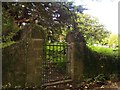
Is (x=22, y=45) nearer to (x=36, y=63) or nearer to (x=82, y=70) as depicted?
(x=36, y=63)

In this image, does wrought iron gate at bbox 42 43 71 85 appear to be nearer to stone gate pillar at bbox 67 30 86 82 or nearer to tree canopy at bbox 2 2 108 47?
stone gate pillar at bbox 67 30 86 82

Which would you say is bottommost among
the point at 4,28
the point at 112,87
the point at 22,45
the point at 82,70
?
the point at 112,87

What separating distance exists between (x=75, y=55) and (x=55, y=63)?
778 mm

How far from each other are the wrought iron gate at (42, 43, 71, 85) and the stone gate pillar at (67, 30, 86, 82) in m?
0.19

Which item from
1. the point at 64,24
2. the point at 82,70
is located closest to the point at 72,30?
the point at 64,24

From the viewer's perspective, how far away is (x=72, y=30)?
354 inches

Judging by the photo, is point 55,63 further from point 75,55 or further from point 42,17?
point 42,17

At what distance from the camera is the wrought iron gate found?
7827 mm

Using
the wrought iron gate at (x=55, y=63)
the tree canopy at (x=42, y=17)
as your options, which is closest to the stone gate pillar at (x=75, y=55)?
the wrought iron gate at (x=55, y=63)

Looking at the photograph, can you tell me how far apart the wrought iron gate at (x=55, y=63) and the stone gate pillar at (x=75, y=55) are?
19 centimetres

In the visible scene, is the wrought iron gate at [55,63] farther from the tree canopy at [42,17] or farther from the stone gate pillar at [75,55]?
the tree canopy at [42,17]

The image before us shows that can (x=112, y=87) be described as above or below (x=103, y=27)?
below

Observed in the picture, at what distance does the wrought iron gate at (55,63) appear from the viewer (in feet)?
25.7

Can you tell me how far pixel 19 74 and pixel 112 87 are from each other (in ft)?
10.5
